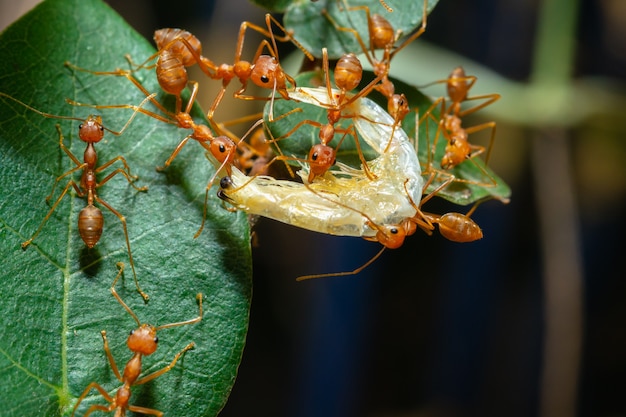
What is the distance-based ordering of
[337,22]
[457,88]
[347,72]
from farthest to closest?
[457,88]
[337,22]
[347,72]

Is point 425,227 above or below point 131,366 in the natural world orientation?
above

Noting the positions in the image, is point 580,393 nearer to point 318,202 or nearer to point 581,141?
point 581,141

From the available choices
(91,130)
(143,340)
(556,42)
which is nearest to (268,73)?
(91,130)

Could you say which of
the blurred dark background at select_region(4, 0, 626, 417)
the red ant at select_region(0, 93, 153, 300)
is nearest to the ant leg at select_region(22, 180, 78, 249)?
the red ant at select_region(0, 93, 153, 300)

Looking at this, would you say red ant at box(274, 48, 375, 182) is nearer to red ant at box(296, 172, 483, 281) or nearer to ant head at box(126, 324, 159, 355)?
red ant at box(296, 172, 483, 281)

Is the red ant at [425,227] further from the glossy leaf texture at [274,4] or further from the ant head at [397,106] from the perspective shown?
the glossy leaf texture at [274,4]

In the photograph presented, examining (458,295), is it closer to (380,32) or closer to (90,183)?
(380,32)
